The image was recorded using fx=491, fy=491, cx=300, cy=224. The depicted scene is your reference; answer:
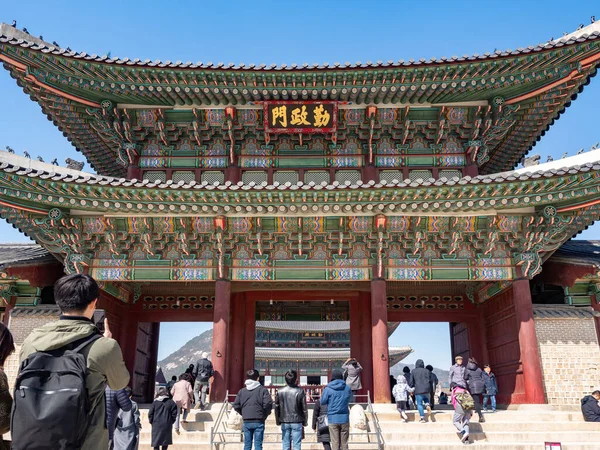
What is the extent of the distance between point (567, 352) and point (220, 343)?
941 cm

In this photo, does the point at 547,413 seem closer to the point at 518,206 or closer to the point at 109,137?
the point at 518,206

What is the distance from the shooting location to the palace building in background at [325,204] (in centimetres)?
1276

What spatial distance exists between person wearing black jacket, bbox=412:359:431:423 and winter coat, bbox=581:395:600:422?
3545 millimetres

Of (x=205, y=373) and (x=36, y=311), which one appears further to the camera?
(x=36, y=311)

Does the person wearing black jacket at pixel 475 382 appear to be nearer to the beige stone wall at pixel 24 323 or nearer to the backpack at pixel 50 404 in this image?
the backpack at pixel 50 404

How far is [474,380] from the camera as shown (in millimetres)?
11586

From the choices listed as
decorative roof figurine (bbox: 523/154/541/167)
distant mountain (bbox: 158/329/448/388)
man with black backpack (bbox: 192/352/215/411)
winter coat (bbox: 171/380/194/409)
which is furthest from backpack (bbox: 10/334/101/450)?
distant mountain (bbox: 158/329/448/388)

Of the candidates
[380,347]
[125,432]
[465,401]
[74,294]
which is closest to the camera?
[74,294]

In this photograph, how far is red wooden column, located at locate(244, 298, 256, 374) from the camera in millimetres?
15953

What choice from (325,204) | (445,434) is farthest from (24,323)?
(445,434)

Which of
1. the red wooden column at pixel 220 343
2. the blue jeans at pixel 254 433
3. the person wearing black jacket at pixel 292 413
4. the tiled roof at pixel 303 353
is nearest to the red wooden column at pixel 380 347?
the red wooden column at pixel 220 343

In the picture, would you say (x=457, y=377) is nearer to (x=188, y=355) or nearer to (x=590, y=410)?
(x=590, y=410)

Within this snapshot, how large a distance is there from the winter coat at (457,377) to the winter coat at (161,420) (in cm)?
606

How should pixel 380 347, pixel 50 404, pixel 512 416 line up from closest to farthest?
1. pixel 50 404
2. pixel 512 416
3. pixel 380 347
